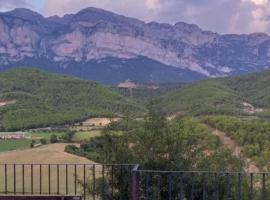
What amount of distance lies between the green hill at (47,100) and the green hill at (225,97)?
1046 centimetres

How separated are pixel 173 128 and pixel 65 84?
120 m

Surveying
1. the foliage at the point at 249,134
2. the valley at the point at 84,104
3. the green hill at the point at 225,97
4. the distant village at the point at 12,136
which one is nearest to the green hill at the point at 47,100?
the valley at the point at 84,104

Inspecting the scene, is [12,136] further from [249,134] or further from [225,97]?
[225,97]

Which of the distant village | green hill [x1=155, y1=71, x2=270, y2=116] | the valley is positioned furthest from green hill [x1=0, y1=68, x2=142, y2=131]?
green hill [x1=155, y1=71, x2=270, y2=116]

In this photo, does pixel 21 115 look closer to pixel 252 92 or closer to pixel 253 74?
pixel 252 92

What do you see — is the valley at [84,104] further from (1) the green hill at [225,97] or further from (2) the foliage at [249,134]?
(2) the foliage at [249,134]

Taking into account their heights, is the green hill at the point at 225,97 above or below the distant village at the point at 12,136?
above

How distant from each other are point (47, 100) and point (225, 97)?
38.1 metres

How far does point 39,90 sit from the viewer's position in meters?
126

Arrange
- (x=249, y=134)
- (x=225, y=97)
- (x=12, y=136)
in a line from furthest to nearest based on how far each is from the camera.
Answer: (x=225, y=97) < (x=12, y=136) < (x=249, y=134)

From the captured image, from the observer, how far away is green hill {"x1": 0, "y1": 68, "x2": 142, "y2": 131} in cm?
9862

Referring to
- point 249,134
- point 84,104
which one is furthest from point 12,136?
point 249,134

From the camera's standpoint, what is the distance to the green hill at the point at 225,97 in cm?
10219

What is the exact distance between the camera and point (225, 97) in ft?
389
